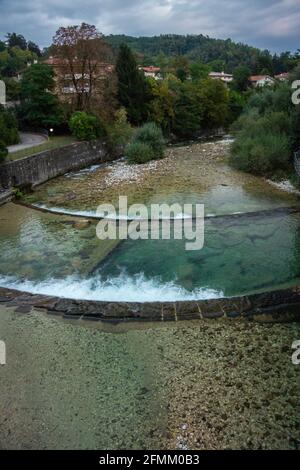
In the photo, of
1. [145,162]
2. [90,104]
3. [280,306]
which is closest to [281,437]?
[280,306]

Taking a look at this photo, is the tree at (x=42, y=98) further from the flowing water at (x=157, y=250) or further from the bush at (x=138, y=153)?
the flowing water at (x=157, y=250)

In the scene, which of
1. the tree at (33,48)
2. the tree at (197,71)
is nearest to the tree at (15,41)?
the tree at (33,48)

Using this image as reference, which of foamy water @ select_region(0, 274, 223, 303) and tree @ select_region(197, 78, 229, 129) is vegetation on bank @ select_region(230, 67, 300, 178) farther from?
tree @ select_region(197, 78, 229, 129)

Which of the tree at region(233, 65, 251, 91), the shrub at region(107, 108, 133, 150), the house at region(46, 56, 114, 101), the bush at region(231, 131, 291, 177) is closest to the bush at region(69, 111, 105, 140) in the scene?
the shrub at region(107, 108, 133, 150)

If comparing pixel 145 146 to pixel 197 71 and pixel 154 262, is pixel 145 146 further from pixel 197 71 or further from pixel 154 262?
pixel 197 71

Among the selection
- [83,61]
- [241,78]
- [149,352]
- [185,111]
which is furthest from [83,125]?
[241,78]
